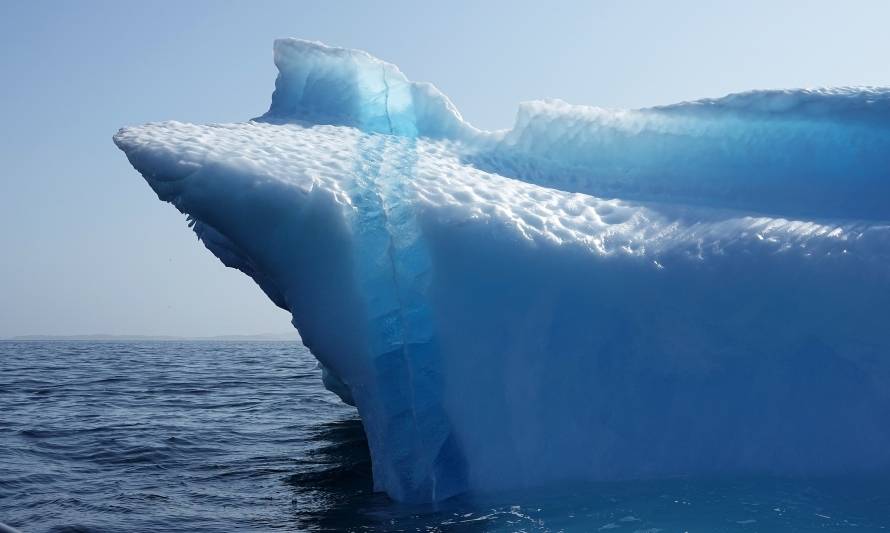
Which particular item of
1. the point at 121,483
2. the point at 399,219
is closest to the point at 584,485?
the point at 399,219

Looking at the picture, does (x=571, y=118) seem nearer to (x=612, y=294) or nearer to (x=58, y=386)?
(x=612, y=294)

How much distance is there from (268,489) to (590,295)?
315 centimetres

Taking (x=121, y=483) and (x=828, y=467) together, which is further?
(x=121, y=483)

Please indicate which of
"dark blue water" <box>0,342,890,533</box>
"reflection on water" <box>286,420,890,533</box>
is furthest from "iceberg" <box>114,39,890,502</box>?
"dark blue water" <box>0,342,890,533</box>

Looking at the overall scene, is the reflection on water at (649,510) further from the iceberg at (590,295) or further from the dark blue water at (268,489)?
the iceberg at (590,295)

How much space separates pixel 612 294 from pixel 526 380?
0.81 meters

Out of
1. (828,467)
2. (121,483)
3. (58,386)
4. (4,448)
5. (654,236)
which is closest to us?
(828,467)

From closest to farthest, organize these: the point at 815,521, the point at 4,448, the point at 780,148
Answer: the point at 815,521
the point at 780,148
the point at 4,448

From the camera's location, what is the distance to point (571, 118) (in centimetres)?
695

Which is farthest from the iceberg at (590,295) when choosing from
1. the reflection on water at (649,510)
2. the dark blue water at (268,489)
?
the dark blue water at (268,489)

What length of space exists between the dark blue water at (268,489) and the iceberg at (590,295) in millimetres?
300

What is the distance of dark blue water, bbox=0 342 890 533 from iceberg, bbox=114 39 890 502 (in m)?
0.30

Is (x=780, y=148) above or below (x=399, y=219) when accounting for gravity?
above

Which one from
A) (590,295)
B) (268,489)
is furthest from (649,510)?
(268,489)
